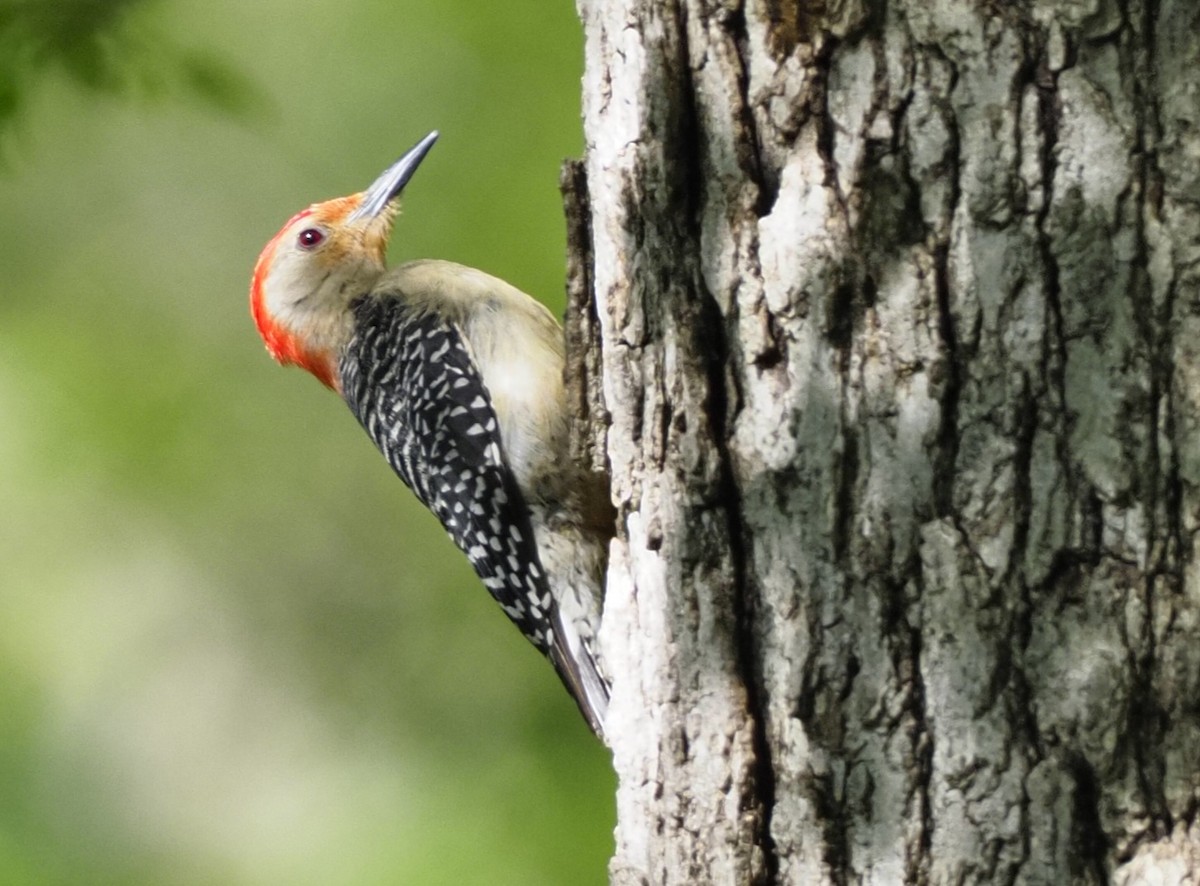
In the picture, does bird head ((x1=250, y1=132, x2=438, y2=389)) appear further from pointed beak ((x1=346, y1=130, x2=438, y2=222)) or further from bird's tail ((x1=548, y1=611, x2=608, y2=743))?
bird's tail ((x1=548, y1=611, x2=608, y2=743))

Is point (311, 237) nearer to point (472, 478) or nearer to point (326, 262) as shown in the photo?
point (326, 262)

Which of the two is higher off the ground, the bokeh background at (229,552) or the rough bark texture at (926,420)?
the bokeh background at (229,552)

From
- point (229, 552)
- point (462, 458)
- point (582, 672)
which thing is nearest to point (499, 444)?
point (462, 458)

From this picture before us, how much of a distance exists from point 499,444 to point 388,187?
4.27ft

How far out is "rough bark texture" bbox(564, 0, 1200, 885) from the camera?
5.37 ft

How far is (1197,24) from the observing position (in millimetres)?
1590

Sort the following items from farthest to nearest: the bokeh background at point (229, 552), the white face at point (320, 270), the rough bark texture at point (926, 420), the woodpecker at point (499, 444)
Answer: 1. the bokeh background at point (229, 552)
2. the white face at point (320, 270)
3. the woodpecker at point (499, 444)
4. the rough bark texture at point (926, 420)

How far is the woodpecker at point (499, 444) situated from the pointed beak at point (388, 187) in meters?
0.45

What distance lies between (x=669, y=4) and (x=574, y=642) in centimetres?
225

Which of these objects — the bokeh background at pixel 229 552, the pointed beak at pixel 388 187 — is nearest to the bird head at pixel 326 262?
the pointed beak at pixel 388 187

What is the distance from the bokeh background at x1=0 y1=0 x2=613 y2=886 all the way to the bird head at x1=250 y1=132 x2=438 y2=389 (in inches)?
41.5

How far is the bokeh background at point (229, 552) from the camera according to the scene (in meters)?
5.98

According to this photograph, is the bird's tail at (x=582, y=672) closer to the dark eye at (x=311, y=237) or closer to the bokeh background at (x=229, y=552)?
the dark eye at (x=311, y=237)

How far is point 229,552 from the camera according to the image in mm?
6828
